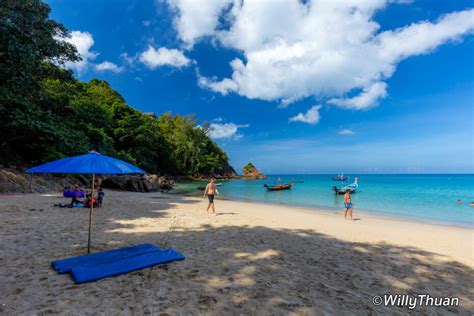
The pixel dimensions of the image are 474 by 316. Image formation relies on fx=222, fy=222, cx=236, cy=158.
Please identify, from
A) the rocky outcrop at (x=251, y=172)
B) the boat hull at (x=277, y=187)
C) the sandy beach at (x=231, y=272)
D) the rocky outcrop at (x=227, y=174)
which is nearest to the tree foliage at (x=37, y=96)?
the sandy beach at (x=231, y=272)

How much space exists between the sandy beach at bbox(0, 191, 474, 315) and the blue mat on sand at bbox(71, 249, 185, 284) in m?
0.11

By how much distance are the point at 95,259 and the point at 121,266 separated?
652 mm

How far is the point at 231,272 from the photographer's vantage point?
404 cm

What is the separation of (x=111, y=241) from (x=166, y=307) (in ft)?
11.8

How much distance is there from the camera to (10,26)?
36.8ft

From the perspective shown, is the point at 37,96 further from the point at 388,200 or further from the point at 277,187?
the point at 388,200

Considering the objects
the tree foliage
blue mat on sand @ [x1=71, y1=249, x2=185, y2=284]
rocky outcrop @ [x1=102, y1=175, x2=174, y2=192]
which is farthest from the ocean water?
blue mat on sand @ [x1=71, y1=249, x2=185, y2=284]

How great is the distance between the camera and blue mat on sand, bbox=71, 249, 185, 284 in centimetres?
347

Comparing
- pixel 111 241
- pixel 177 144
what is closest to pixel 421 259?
pixel 111 241

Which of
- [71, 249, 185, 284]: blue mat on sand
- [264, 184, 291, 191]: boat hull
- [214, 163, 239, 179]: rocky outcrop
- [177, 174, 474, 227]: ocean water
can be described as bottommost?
[177, 174, 474, 227]: ocean water

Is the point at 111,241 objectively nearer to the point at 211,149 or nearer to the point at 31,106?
the point at 31,106

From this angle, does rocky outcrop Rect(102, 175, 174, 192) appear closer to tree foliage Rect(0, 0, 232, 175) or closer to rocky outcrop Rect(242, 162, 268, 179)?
tree foliage Rect(0, 0, 232, 175)

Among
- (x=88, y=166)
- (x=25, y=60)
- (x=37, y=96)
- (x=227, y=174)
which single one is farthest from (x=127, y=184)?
(x=227, y=174)

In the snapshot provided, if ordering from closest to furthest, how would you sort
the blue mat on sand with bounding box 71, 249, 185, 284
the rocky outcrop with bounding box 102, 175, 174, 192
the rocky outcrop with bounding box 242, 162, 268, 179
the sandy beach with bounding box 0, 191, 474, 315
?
1. the sandy beach with bounding box 0, 191, 474, 315
2. the blue mat on sand with bounding box 71, 249, 185, 284
3. the rocky outcrop with bounding box 102, 175, 174, 192
4. the rocky outcrop with bounding box 242, 162, 268, 179
